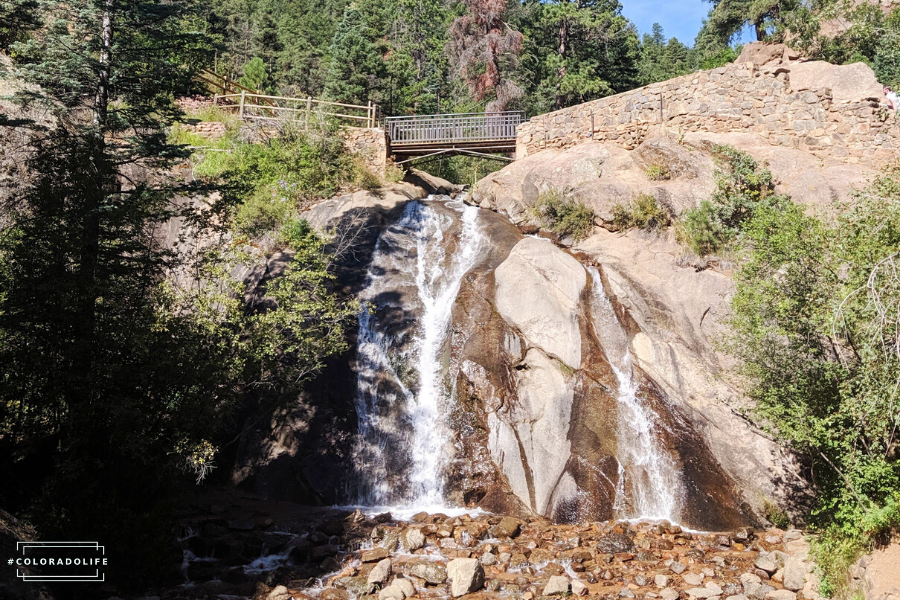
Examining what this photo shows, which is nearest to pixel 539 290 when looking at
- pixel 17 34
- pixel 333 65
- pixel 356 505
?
pixel 356 505

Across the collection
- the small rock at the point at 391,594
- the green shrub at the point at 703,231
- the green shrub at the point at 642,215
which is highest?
the green shrub at the point at 642,215

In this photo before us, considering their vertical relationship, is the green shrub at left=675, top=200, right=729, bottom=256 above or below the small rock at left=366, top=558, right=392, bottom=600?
above

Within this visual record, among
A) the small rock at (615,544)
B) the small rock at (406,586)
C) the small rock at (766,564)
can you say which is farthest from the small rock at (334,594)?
the small rock at (766,564)

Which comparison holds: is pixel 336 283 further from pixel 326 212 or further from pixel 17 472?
pixel 17 472

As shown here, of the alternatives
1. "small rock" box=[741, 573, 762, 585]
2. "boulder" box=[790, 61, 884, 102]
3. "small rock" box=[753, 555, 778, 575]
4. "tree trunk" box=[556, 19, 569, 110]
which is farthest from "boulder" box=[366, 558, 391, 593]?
"tree trunk" box=[556, 19, 569, 110]

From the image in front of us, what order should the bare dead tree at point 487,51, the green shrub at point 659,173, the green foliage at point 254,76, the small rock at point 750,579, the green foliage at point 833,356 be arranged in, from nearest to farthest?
the green foliage at point 833,356
the small rock at point 750,579
the green shrub at point 659,173
the bare dead tree at point 487,51
the green foliage at point 254,76

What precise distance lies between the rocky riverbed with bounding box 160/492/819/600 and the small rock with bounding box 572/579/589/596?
0.05ft

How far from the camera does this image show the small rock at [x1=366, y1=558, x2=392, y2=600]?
30.8ft

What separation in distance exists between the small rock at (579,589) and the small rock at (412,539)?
2.67 meters

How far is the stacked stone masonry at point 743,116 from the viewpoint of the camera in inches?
→ 667

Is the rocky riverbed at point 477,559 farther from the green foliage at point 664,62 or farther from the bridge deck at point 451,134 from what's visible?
the green foliage at point 664,62

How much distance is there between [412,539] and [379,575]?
3.72 ft

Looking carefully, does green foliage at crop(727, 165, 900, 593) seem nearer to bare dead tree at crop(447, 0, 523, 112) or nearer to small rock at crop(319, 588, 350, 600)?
small rock at crop(319, 588, 350, 600)

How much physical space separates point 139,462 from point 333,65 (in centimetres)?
2587
